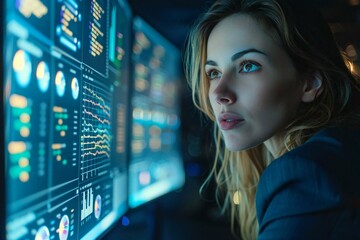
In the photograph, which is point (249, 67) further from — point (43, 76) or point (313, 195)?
point (43, 76)

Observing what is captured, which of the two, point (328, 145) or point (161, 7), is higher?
point (161, 7)

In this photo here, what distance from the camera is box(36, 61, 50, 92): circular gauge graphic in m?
0.56

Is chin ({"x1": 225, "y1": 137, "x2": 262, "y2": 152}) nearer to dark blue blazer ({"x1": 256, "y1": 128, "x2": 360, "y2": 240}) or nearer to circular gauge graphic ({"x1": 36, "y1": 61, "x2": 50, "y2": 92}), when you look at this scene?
dark blue blazer ({"x1": 256, "y1": 128, "x2": 360, "y2": 240})

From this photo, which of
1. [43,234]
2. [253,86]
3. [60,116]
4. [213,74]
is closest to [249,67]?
[253,86]

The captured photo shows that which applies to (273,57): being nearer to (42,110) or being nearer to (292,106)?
(292,106)

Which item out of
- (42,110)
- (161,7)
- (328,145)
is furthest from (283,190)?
(161,7)

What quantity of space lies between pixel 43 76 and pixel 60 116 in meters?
0.08

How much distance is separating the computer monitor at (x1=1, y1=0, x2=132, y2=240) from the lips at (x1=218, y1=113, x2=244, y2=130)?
0.89 feet

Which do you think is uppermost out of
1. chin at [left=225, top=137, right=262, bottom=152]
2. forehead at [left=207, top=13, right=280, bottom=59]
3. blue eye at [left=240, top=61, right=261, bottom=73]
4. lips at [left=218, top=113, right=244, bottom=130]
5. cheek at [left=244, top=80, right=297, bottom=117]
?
forehead at [left=207, top=13, right=280, bottom=59]

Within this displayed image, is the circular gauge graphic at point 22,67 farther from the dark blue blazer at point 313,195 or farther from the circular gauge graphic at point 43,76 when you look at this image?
the dark blue blazer at point 313,195

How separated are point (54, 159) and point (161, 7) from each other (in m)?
1.18

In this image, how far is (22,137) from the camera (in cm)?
50

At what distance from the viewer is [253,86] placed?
3.01ft

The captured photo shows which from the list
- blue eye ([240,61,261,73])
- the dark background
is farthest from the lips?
the dark background
